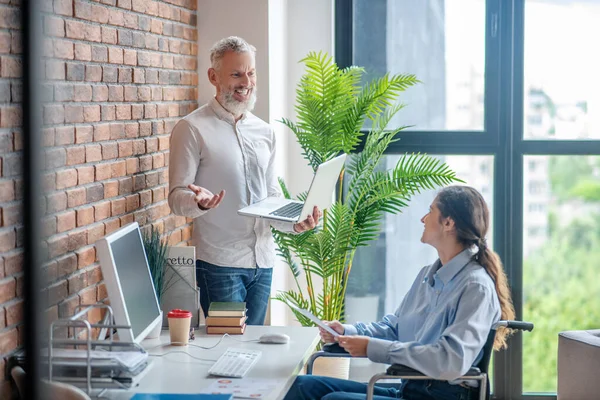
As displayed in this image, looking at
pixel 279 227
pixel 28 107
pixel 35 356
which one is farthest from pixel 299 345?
pixel 28 107

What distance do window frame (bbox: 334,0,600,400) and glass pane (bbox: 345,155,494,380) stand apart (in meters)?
0.36

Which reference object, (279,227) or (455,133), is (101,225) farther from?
(455,133)

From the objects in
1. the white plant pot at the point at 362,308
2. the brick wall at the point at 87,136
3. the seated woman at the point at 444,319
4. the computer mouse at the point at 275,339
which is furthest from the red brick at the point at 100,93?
the white plant pot at the point at 362,308

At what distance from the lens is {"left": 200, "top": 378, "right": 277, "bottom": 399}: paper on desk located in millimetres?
2230

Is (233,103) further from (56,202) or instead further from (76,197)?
(56,202)

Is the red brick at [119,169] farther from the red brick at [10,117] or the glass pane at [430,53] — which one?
the glass pane at [430,53]

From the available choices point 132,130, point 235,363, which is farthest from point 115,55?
point 235,363

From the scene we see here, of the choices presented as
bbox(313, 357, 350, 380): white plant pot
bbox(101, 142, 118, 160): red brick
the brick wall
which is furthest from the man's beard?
bbox(313, 357, 350, 380): white plant pot

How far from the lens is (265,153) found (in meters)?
3.47

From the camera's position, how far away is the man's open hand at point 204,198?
2986 mm

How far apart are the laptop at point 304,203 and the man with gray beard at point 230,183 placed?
7cm

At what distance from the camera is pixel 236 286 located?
3.31 meters

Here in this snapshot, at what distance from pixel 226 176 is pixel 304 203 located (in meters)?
0.43

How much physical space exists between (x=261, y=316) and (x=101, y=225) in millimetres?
852
